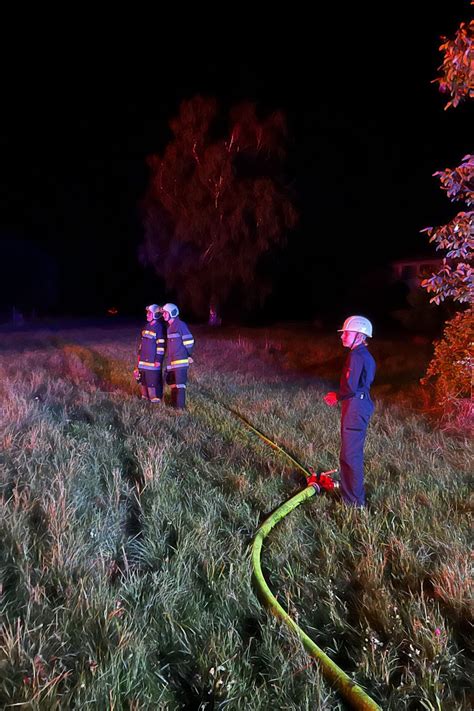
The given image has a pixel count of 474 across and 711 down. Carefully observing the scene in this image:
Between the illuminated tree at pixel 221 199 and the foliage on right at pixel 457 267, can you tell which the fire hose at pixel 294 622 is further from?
the illuminated tree at pixel 221 199

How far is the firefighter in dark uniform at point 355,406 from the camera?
4402mm

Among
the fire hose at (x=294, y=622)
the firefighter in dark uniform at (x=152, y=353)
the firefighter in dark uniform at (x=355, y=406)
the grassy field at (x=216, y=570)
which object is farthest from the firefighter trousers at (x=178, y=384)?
the firefighter in dark uniform at (x=355, y=406)

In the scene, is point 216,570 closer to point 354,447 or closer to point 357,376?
point 354,447

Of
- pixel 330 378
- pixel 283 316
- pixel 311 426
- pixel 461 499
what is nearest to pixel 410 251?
pixel 283 316

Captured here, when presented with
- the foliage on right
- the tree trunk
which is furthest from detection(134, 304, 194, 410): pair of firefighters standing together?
the tree trunk

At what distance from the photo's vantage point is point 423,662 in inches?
98.3

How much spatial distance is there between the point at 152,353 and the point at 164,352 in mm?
271

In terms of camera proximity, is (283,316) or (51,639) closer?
(51,639)

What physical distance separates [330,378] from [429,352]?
3628mm

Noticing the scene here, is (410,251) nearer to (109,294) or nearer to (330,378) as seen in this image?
(330,378)

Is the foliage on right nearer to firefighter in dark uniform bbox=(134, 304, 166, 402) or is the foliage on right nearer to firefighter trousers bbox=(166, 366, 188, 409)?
firefighter trousers bbox=(166, 366, 188, 409)

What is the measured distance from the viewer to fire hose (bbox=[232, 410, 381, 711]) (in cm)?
233

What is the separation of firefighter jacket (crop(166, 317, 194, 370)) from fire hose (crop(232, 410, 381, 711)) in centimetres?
382

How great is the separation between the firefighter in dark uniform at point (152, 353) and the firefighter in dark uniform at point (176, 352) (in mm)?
485
